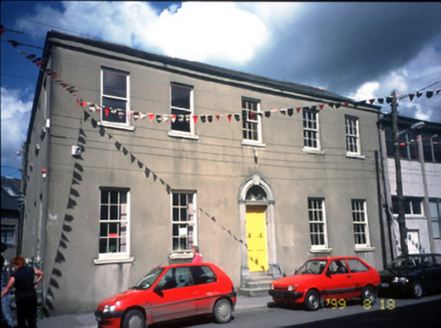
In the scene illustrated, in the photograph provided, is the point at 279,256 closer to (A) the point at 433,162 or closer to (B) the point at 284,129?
(B) the point at 284,129

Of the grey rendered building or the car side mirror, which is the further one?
the grey rendered building

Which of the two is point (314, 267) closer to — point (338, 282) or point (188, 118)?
point (338, 282)

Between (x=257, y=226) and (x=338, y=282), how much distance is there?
4.49 metres

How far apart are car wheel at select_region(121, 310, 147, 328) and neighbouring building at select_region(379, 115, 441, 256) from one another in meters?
14.5

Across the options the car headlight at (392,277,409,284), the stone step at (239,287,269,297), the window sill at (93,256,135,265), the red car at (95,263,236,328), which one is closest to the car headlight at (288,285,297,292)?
the red car at (95,263,236,328)

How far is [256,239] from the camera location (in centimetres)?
1552

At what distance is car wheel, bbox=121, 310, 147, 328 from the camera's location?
8.55 metres

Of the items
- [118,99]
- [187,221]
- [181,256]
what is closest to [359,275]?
[181,256]

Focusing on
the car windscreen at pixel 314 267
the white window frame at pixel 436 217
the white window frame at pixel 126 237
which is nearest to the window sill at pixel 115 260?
the white window frame at pixel 126 237

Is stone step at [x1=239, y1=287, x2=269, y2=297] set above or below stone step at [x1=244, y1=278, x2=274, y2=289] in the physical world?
below

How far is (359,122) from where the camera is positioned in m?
19.5

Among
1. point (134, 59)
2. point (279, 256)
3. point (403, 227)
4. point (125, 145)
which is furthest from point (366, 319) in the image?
point (134, 59)

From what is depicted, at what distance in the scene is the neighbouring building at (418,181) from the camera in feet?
64.5

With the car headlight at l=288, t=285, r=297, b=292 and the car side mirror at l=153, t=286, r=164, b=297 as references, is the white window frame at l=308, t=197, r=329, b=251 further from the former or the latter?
the car side mirror at l=153, t=286, r=164, b=297
